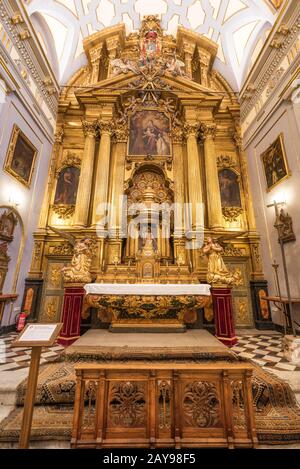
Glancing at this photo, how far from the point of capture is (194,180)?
8.33 metres

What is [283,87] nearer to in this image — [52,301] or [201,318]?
[201,318]

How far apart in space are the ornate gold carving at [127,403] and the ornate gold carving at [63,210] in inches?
282

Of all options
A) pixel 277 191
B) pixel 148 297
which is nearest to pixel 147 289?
pixel 148 297

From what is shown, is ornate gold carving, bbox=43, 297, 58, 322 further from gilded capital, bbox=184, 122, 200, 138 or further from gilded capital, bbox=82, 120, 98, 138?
gilded capital, bbox=184, 122, 200, 138

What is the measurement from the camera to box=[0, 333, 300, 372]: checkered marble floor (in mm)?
3881

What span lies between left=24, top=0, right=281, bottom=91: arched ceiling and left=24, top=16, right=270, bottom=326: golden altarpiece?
50cm

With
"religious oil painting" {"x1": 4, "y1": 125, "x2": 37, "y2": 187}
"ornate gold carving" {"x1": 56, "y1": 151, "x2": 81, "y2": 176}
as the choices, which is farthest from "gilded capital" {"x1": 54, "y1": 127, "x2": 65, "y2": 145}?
"religious oil painting" {"x1": 4, "y1": 125, "x2": 37, "y2": 187}

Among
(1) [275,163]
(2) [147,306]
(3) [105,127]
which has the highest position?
(3) [105,127]

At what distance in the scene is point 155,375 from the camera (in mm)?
2180

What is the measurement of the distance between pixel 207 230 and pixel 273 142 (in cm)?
355

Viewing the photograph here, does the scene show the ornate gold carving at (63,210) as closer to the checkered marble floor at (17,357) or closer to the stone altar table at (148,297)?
the stone altar table at (148,297)

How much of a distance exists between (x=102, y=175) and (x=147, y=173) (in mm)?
1888

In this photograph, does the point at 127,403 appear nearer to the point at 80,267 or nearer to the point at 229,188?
the point at 80,267

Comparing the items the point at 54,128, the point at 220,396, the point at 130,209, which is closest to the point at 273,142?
the point at 130,209
